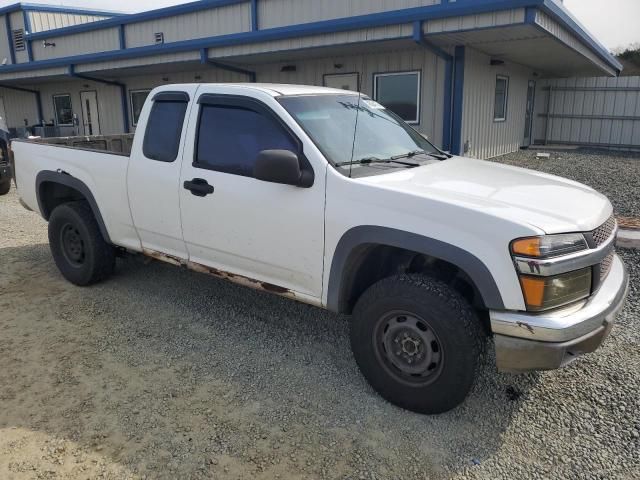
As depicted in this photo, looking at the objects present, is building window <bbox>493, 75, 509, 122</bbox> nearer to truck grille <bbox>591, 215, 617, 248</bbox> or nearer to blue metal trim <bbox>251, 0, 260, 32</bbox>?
blue metal trim <bbox>251, 0, 260, 32</bbox>

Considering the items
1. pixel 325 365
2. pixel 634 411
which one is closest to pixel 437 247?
pixel 325 365

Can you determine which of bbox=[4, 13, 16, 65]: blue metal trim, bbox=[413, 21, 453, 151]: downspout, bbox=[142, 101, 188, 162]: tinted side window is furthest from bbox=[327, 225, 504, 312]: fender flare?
bbox=[4, 13, 16, 65]: blue metal trim

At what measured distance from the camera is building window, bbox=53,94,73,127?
20609 millimetres

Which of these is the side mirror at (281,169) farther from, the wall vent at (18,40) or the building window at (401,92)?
the wall vent at (18,40)

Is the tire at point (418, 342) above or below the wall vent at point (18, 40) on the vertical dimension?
below

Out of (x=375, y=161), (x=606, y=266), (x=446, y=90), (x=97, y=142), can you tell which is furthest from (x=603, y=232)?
(x=446, y=90)

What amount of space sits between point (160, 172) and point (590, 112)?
1820 centimetres

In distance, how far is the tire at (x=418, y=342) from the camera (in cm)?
282

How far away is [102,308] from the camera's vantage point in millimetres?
4617

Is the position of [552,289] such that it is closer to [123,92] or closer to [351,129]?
[351,129]

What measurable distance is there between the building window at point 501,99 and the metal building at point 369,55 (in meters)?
0.06

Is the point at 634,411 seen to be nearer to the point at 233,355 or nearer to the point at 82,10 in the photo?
the point at 233,355

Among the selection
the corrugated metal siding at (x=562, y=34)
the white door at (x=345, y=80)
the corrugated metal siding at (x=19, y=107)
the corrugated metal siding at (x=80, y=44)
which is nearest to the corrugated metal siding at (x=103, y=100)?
Result: the corrugated metal siding at (x=80, y=44)

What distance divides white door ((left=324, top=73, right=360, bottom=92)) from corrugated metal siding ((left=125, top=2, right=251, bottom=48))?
2.72 metres
